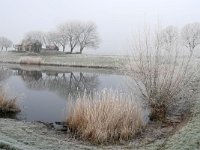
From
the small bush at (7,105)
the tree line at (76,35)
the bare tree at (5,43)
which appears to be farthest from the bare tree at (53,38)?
the small bush at (7,105)

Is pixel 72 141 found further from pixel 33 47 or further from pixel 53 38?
pixel 53 38

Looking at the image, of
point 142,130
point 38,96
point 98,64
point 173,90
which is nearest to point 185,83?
point 173,90

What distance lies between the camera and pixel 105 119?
10.1 metres

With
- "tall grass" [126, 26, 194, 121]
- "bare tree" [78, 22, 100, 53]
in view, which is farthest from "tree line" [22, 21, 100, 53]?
"tall grass" [126, 26, 194, 121]

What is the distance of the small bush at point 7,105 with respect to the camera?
43.8 ft

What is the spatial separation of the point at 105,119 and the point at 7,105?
5.42 m

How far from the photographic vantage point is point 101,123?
9.98 metres

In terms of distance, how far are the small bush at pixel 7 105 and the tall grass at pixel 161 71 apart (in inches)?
207

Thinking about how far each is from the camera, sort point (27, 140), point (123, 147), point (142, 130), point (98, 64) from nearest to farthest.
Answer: point (27, 140) < point (123, 147) < point (142, 130) < point (98, 64)

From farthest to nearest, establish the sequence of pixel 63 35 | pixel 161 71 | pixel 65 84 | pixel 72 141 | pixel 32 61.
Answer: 1. pixel 63 35
2. pixel 32 61
3. pixel 65 84
4. pixel 161 71
5. pixel 72 141

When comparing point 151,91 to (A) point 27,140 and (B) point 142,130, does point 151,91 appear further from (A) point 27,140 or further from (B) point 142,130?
(A) point 27,140

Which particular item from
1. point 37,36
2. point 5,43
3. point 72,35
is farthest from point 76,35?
point 5,43

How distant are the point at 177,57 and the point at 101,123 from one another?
4.94 meters

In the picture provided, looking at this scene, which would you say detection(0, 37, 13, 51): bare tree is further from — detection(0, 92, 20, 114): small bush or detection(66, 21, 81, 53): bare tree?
detection(0, 92, 20, 114): small bush
